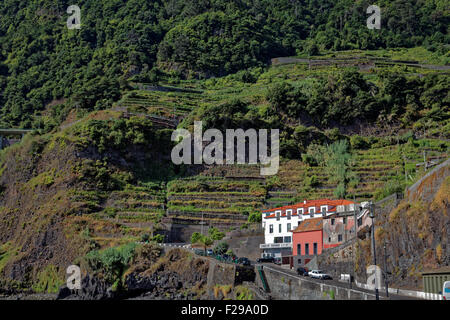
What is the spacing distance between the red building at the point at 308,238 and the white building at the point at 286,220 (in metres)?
1.66

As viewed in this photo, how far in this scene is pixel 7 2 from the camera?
6836 inches

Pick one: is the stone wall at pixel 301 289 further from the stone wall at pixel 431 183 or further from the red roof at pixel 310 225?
the red roof at pixel 310 225

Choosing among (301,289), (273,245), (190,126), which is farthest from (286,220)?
(190,126)

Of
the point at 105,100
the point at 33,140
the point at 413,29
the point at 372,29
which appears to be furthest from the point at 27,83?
the point at 413,29

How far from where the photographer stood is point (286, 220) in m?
72.2

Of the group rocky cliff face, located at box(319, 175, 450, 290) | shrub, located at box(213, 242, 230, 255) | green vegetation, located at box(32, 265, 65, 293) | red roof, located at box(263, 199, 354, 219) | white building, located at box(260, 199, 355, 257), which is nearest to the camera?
rocky cliff face, located at box(319, 175, 450, 290)

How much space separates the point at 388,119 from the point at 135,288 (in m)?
44.4

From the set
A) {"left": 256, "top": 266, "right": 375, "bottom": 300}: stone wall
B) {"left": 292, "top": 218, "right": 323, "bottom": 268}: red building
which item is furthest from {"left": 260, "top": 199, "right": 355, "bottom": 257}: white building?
{"left": 256, "top": 266, "right": 375, "bottom": 300}: stone wall

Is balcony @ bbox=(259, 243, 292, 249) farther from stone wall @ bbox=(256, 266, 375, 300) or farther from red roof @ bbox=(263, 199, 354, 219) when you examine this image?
stone wall @ bbox=(256, 266, 375, 300)

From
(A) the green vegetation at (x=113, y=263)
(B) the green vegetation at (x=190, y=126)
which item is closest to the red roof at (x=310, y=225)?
(B) the green vegetation at (x=190, y=126)

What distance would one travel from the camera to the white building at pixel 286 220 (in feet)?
228

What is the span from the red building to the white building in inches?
65.5

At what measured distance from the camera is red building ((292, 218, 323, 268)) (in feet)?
212

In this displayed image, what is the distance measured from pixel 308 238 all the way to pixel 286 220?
616cm
